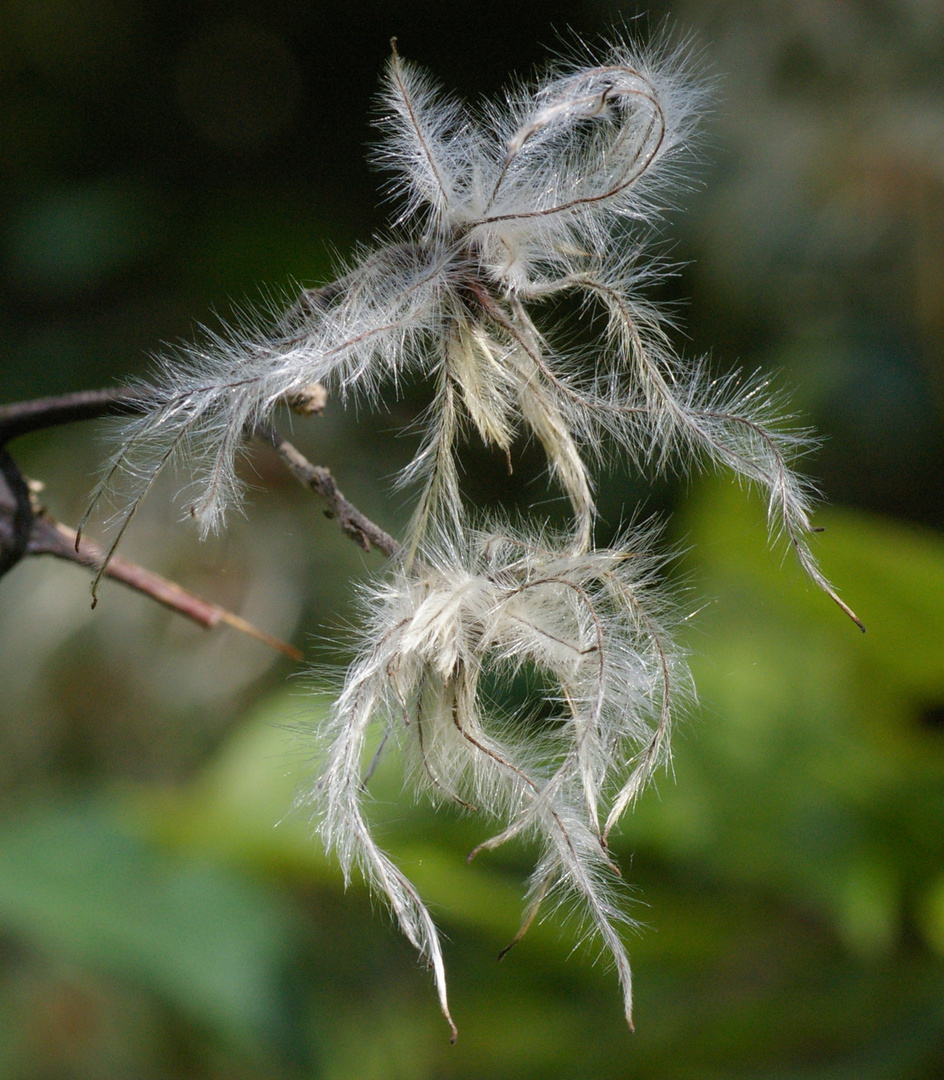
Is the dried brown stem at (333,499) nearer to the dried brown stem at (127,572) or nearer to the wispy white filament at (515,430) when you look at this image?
the wispy white filament at (515,430)

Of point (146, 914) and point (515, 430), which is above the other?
point (515, 430)

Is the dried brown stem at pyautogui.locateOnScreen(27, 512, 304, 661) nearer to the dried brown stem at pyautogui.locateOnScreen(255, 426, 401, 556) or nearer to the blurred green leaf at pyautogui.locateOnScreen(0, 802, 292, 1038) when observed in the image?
the dried brown stem at pyautogui.locateOnScreen(255, 426, 401, 556)

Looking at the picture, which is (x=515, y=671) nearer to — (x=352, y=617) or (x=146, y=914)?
(x=352, y=617)

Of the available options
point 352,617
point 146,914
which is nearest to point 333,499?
point 352,617

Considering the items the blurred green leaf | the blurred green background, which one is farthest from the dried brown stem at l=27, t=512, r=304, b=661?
the blurred green leaf

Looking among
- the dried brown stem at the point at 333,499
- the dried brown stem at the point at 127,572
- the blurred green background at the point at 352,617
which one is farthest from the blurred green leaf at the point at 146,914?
the dried brown stem at the point at 333,499

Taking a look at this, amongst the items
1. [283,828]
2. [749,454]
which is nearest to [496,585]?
[749,454]

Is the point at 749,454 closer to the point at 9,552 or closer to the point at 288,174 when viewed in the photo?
the point at 9,552
